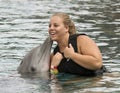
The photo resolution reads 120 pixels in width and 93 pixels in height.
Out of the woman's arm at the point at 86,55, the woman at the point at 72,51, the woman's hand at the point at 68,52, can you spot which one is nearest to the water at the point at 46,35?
the woman at the point at 72,51

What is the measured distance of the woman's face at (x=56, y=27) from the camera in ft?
37.3

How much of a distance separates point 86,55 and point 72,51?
283 millimetres

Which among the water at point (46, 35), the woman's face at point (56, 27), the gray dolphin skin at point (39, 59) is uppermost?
the woman's face at point (56, 27)

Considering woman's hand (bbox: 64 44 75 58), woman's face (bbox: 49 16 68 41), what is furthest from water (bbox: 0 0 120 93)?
woman's face (bbox: 49 16 68 41)

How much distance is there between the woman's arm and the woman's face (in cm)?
35

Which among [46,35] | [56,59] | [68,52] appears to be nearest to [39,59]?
[56,59]

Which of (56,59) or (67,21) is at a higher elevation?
(67,21)

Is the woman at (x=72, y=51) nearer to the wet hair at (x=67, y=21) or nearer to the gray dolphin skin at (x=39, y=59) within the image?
the wet hair at (x=67, y=21)

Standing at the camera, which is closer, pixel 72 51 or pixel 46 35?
pixel 72 51

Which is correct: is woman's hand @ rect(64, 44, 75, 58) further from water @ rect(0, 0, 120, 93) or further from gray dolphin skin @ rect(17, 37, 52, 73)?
gray dolphin skin @ rect(17, 37, 52, 73)

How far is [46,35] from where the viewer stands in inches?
701

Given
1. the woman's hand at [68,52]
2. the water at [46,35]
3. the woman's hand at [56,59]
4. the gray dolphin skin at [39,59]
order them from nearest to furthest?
the water at [46,35] < the woman's hand at [68,52] < the woman's hand at [56,59] < the gray dolphin skin at [39,59]

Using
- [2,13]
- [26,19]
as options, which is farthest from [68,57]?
[2,13]

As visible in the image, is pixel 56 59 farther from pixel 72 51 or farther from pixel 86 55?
pixel 86 55
